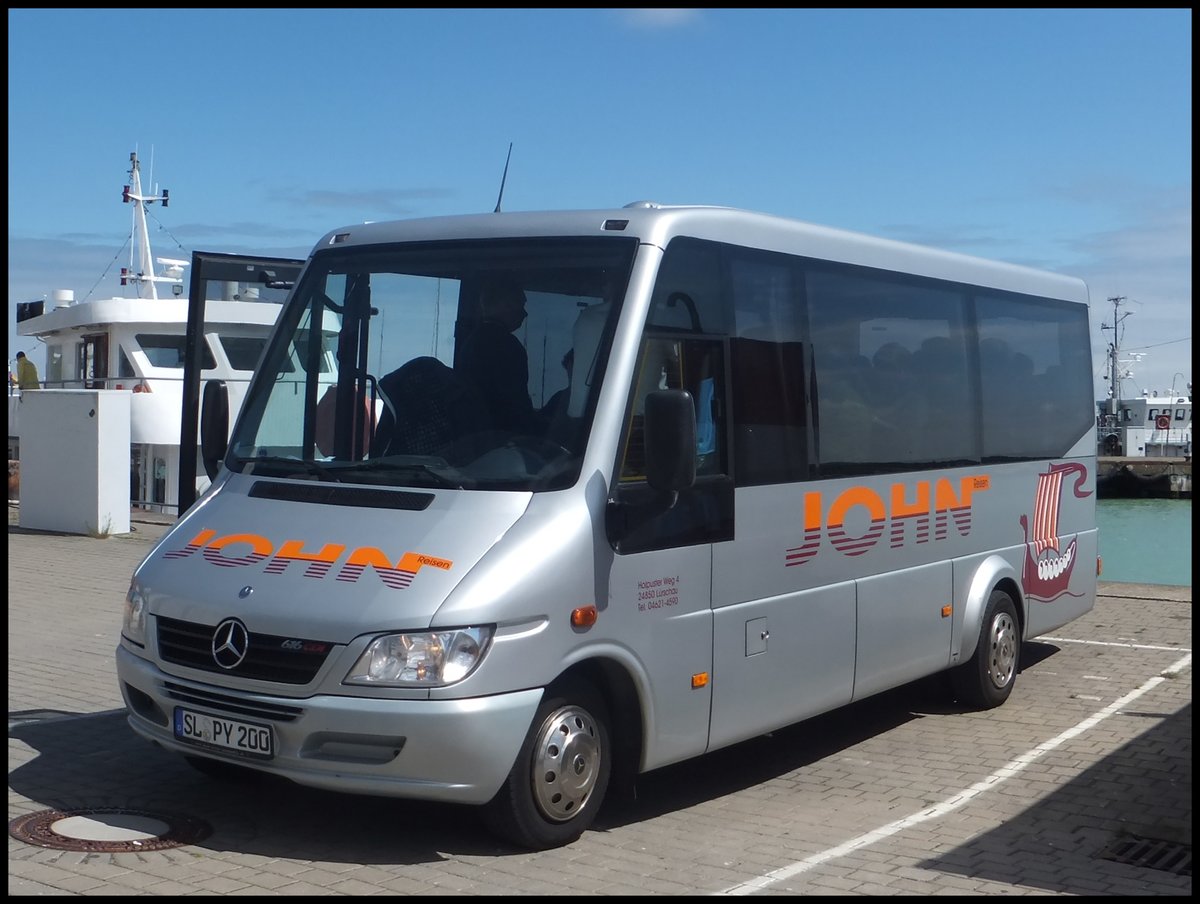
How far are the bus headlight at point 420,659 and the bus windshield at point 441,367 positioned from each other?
812mm

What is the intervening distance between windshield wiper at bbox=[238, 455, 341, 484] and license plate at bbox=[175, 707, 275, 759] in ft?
3.94

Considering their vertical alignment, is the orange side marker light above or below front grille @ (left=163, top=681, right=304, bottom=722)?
above

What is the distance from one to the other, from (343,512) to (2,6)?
3619mm

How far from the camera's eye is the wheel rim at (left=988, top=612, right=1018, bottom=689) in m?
10.0

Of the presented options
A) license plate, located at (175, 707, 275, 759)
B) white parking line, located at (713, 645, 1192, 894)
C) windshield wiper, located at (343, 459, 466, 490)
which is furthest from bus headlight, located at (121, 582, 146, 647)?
white parking line, located at (713, 645, 1192, 894)

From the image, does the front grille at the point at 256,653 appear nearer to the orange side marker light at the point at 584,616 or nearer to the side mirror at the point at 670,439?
the orange side marker light at the point at 584,616

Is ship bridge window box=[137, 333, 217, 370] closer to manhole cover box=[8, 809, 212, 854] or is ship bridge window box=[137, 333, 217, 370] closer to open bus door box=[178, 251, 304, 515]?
open bus door box=[178, 251, 304, 515]

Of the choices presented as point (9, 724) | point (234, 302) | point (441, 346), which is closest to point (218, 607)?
point (441, 346)

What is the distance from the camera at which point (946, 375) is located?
9.61 meters

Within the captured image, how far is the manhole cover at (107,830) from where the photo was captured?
20.5 feet

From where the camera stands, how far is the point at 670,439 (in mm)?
6355

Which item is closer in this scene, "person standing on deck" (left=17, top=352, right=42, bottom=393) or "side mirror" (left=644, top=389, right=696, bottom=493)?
"side mirror" (left=644, top=389, right=696, bottom=493)

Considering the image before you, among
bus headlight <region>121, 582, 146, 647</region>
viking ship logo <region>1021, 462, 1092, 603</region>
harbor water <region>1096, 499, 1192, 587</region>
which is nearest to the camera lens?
bus headlight <region>121, 582, 146, 647</region>

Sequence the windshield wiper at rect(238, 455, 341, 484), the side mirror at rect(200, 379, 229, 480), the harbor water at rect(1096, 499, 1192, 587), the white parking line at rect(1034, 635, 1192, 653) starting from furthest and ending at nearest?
the harbor water at rect(1096, 499, 1192, 587) → the white parking line at rect(1034, 635, 1192, 653) → the side mirror at rect(200, 379, 229, 480) → the windshield wiper at rect(238, 455, 341, 484)
